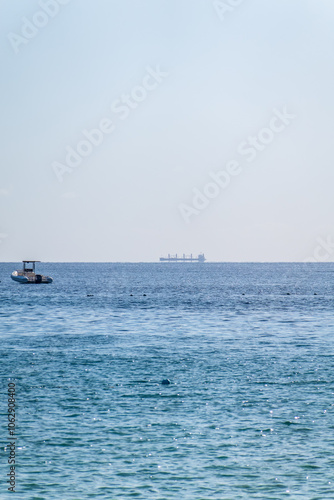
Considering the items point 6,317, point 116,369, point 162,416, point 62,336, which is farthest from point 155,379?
point 6,317

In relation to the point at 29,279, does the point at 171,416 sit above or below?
below

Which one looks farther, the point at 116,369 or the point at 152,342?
the point at 152,342

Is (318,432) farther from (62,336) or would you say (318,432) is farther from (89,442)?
(62,336)

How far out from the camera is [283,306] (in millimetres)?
105250

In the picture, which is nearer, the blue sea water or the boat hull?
the blue sea water

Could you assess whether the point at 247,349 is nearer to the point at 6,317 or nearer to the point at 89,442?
the point at 89,442

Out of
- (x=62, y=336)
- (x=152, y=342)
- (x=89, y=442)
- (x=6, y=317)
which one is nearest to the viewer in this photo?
(x=89, y=442)

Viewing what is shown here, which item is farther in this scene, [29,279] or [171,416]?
[29,279]

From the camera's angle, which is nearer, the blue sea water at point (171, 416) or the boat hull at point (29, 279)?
the blue sea water at point (171, 416)

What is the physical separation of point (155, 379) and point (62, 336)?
85.8 feet

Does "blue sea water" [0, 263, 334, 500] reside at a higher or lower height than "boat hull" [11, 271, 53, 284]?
lower

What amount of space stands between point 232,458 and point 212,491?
315cm

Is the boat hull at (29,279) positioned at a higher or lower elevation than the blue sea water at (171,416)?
higher

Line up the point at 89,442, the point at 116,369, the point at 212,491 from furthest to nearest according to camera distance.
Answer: the point at 116,369, the point at 89,442, the point at 212,491
